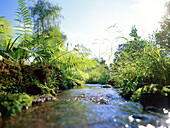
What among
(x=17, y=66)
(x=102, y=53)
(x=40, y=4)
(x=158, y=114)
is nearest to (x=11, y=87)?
(x=17, y=66)

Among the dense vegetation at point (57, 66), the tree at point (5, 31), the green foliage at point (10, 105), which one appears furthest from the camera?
the tree at point (5, 31)

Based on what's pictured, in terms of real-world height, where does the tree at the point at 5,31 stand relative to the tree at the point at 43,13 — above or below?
below

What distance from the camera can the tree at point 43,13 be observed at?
62.6ft

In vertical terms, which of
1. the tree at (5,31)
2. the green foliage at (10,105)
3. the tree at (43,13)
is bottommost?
the green foliage at (10,105)

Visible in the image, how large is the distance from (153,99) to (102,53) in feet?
4.22

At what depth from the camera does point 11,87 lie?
6.79ft

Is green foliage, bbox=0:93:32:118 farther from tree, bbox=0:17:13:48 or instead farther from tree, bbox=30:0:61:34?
tree, bbox=30:0:61:34

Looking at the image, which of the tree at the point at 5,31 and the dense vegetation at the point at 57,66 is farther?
the tree at the point at 5,31

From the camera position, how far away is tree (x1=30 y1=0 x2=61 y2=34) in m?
19.1

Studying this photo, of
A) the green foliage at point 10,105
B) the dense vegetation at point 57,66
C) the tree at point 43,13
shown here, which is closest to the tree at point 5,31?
the dense vegetation at point 57,66

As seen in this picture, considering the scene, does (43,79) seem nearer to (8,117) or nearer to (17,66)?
(17,66)

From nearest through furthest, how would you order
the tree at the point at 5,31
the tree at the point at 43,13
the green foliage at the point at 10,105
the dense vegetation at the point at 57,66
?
1. the green foliage at the point at 10,105
2. the dense vegetation at the point at 57,66
3. the tree at the point at 5,31
4. the tree at the point at 43,13

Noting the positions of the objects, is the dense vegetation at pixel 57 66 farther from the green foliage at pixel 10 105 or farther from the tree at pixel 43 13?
the tree at pixel 43 13

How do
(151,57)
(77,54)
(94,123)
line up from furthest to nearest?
(77,54), (151,57), (94,123)
